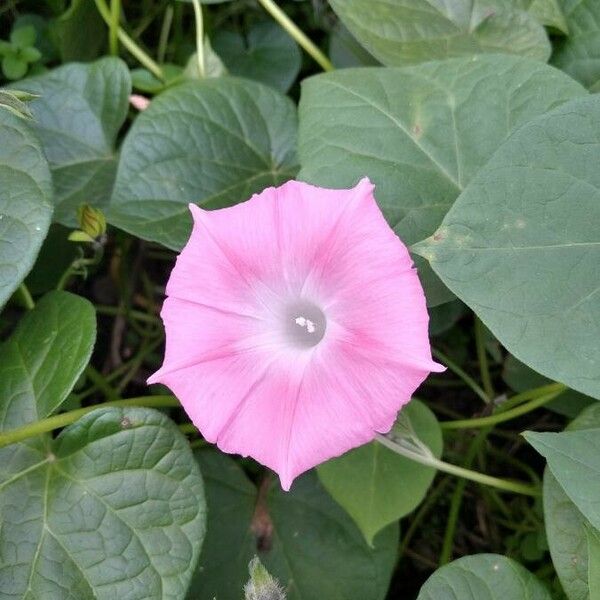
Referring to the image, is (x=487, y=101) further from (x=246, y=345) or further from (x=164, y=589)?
(x=164, y=589)

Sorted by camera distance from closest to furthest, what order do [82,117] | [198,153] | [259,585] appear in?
1. [259,585]
2. [198,153]
3. [82,117]

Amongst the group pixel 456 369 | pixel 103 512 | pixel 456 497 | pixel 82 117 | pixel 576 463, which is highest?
pixel 82 117

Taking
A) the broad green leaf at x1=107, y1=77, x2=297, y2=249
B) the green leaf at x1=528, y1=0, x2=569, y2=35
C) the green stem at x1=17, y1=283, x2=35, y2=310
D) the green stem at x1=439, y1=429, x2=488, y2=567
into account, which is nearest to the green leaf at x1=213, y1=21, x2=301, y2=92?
the broad green leaf at x1=107, y1=77, x2=297, y2=249

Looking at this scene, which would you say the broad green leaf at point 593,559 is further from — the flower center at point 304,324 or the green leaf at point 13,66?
the green leaf at point 13,66

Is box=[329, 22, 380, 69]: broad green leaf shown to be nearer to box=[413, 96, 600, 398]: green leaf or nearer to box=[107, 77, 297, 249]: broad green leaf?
box=[107, 77, 297, 249]: broad green leaf

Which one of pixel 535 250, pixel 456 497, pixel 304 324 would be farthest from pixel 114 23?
pixel 456 497

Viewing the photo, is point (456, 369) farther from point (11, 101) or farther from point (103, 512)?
point (11, 101)

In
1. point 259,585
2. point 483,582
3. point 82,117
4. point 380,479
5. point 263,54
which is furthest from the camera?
point 263,54
